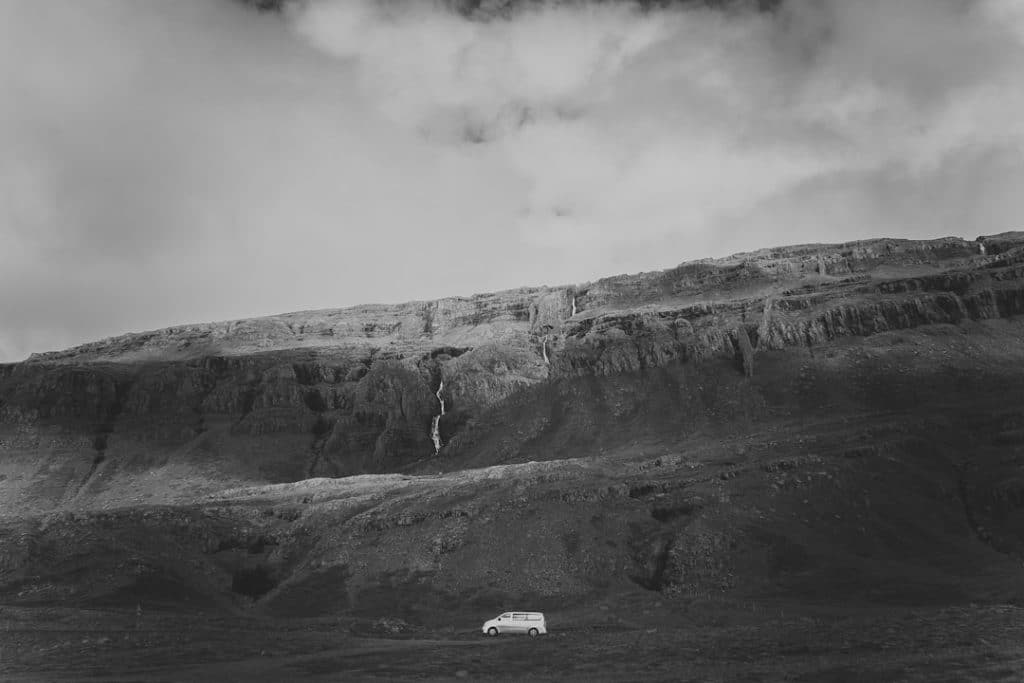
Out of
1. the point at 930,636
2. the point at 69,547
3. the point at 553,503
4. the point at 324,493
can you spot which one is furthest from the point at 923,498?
the point at 69,547

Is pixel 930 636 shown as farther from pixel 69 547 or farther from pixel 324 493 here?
pixel 324 493

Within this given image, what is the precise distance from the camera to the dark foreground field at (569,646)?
50.8 metres

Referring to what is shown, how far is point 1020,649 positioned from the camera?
5400cm

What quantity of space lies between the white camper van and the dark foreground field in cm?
139

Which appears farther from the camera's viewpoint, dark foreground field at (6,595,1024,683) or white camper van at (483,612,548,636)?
white camper van at (483,612,548,636)

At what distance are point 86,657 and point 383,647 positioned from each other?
2444cm

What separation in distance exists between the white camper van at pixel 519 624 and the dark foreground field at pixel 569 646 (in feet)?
4.56

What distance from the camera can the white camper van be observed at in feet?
250

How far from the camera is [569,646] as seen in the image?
66438mm

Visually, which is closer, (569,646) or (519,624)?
(569,646)

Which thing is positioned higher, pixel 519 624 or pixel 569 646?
pixel 519 624

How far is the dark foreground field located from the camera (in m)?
50.8

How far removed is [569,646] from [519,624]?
11837mm

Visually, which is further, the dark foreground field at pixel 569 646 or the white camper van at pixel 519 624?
the white camper van at pixel 519 624
